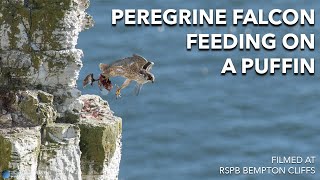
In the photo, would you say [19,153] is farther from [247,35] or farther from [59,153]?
[247,35]

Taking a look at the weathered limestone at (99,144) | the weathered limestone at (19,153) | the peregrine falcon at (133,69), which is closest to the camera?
the weathered limestone at (19,153)

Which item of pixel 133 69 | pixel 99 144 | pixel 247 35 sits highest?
pixel 247 35

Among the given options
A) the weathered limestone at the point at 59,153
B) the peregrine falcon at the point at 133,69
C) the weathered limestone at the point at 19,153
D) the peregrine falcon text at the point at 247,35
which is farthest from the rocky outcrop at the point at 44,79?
the peregrine falcon text at the point at 247,35

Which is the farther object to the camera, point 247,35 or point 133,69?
point 247,35

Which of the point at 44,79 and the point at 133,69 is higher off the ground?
the point at 133,69

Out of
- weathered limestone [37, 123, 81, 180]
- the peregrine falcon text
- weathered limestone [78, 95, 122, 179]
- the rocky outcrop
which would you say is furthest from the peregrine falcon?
the peregrine falcon text

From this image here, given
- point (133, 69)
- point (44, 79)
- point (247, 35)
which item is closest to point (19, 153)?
point (44, 79)

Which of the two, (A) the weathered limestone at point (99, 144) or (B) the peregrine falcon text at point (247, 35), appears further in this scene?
(B) the peregrine falcon text at point (247, 35)

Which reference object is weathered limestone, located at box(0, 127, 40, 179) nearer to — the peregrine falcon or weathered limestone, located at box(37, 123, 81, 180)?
weathered limestone, located at box(37, 123, 81, 180)

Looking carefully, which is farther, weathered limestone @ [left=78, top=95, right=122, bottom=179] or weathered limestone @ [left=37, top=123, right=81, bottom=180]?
weathered limestone @ [left=78, top=95, right=122, bottom=179]

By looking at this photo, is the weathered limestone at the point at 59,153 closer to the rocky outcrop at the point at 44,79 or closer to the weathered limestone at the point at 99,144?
the rocky outcrop at the point at 44,79

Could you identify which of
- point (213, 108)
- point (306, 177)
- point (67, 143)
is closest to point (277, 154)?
point (306, 177)

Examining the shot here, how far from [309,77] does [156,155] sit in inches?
698

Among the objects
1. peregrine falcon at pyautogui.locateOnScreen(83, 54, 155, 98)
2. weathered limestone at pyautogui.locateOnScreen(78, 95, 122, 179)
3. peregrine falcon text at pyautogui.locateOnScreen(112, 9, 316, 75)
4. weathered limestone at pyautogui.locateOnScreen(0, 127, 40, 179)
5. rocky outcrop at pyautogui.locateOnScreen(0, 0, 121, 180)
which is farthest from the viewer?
peregrine falcon text at pyautogui.locateOnScreen(112, 9, 316, 75)
